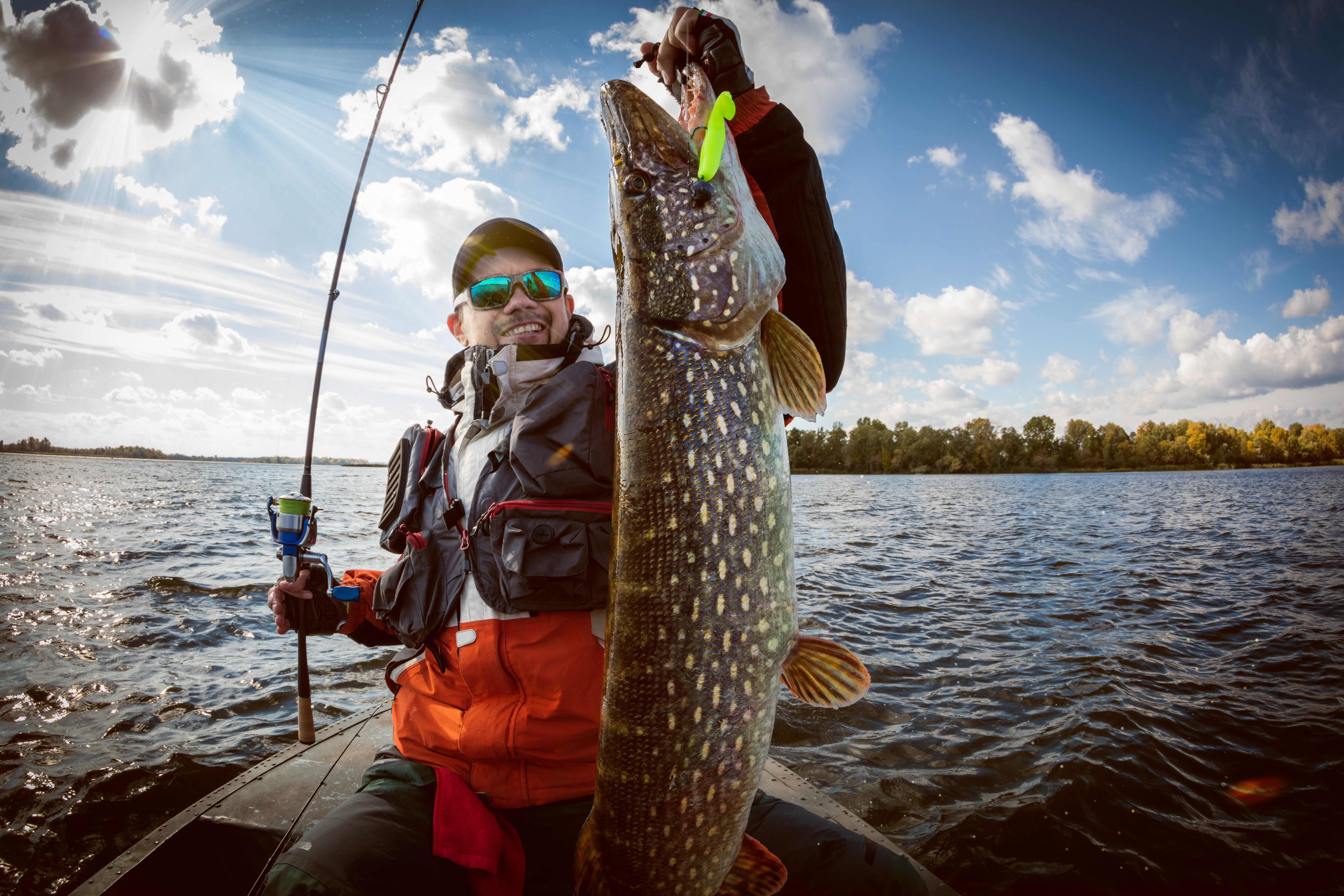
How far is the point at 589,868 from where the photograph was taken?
1.74m

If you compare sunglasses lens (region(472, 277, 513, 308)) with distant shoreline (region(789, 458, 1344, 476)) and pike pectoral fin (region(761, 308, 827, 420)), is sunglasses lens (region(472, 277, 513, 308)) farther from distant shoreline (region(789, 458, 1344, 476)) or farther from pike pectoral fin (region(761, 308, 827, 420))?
distant shoreline (region(789, 458, 1344, 476))

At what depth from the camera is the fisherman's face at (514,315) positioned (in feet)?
9.08

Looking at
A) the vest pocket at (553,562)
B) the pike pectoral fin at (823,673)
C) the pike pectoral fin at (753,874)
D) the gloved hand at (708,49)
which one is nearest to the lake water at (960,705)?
the pike pectoral fin at (753,874)

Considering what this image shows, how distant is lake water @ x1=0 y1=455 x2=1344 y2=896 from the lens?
153 inches

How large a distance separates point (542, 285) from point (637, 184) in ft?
3.63

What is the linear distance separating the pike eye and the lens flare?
21.1 ft

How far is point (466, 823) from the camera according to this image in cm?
193

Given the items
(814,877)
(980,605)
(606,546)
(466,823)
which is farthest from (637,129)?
(980,605)

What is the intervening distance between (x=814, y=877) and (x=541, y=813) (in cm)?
99

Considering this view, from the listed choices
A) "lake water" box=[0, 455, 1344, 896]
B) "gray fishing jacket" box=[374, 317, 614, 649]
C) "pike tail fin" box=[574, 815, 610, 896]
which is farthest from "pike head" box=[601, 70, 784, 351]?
"lake water" box=[0, 455, 1344, 896]

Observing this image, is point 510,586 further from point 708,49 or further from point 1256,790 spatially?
point 1256,790

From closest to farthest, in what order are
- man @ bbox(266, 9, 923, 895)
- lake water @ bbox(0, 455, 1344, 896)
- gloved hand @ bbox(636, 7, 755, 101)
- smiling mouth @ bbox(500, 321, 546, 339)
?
man @ bbox(266, 9, 923, 895)
gloved hand @ bbox(636, 7, 755, 101)
smiling mouth @ bbox(500, 321, 546, 339)
lake water @ bbox(0, 455, 1344, 896)

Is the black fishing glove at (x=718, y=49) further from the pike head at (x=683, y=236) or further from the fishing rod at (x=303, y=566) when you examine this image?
the fishing rod at (x=303, y=566)

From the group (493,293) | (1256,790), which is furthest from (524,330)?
(1256,790)
